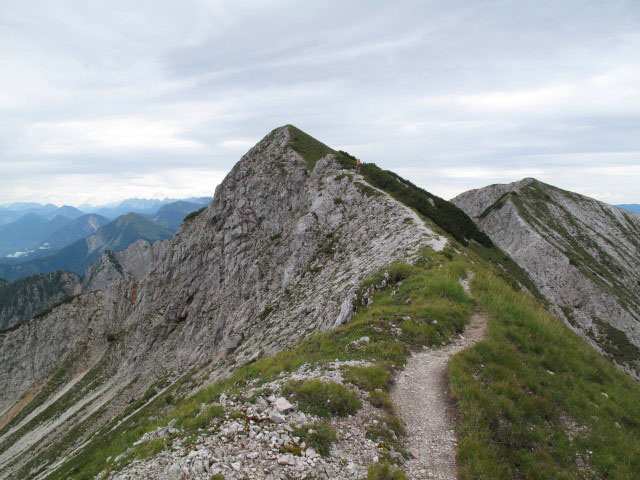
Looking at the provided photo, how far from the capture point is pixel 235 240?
2292 inches

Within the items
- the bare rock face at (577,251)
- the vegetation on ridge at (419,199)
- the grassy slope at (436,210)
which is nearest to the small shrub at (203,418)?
the grassy slope at (436,210)

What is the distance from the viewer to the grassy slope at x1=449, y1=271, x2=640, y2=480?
7691 mm

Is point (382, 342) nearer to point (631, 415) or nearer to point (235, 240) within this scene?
point (631, 415)

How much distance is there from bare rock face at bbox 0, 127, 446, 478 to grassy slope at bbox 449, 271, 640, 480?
28.4ft

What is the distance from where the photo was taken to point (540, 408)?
9.45m

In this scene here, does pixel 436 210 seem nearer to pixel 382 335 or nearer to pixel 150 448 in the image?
pixel 382 335

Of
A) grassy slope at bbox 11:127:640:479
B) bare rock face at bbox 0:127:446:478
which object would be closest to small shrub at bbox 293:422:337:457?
grassy slope at bbox 11:127:640:479

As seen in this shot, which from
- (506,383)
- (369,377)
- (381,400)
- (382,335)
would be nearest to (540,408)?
(506,383)

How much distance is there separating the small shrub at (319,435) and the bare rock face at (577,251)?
50.3 m

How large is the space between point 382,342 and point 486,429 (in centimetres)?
471

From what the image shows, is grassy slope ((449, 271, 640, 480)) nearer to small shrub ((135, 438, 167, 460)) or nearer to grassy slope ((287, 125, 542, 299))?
small shrub ((135, 438, 167, 460))

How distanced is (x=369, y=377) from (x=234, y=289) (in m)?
45.8

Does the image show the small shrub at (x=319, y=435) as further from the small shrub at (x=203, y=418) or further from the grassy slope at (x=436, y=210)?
the grassy slope at (x=436, y=210)

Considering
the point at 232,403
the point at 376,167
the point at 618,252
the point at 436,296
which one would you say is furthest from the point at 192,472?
the point at 618,252
